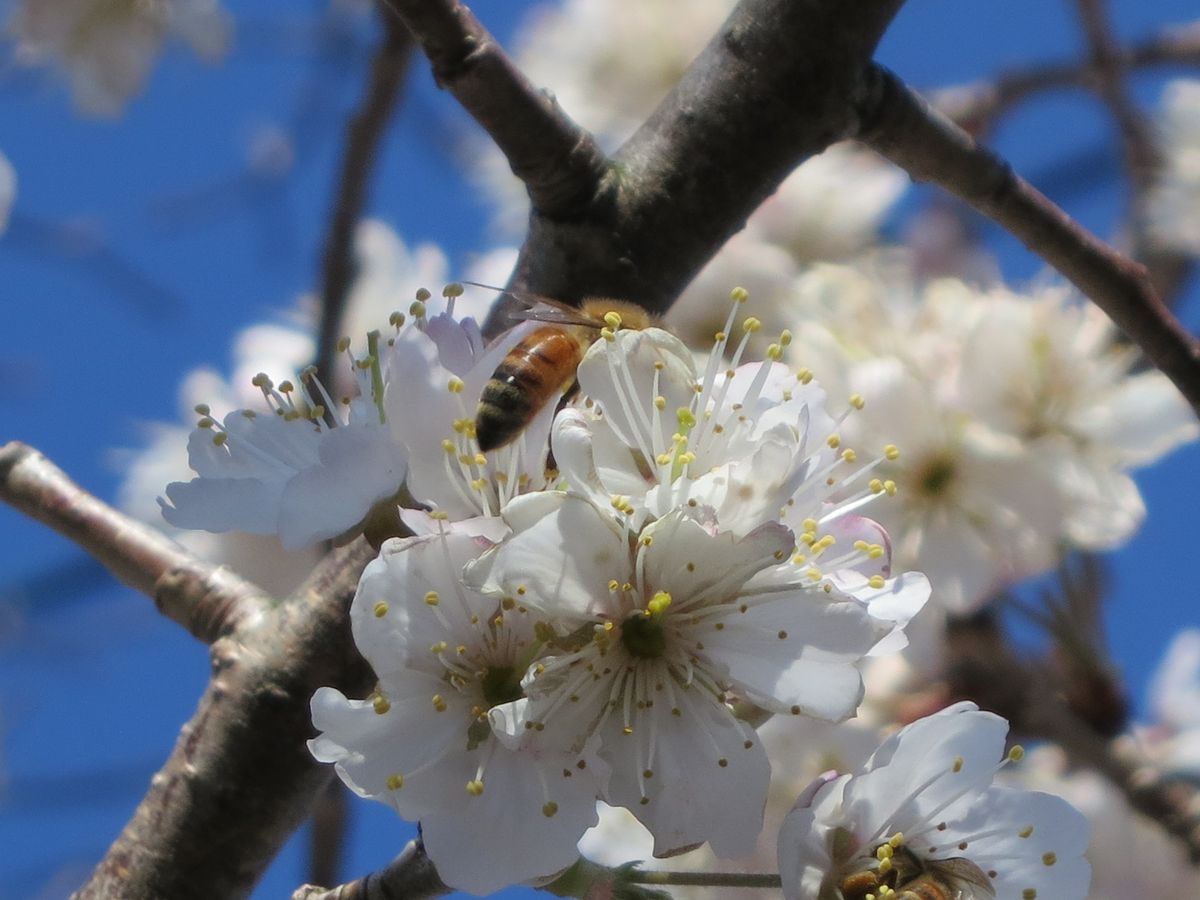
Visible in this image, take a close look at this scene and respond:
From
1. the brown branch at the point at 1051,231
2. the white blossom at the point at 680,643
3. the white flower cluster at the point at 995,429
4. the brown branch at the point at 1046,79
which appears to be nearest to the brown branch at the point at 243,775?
the white blossom at the point at 680,643

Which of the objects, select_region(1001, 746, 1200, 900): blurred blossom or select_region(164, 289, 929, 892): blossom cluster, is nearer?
select_region(164, 289, 929, 892): blossom cluster

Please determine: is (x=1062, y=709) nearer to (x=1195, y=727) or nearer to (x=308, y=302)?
(x=1195, y=727)

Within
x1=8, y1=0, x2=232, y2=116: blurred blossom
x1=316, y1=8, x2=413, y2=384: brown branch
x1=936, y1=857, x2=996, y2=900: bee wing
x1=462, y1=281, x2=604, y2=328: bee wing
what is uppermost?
x1=8, y1=0, x2=232, y2=116: blurred blossom

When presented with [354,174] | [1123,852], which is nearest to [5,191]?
[354,174]

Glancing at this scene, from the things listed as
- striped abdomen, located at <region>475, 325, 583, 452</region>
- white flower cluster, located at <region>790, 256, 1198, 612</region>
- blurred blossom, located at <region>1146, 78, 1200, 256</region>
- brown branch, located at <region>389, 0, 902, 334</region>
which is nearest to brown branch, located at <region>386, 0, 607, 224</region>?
brown branch, located at <region>389, 0, 902, 334</region>

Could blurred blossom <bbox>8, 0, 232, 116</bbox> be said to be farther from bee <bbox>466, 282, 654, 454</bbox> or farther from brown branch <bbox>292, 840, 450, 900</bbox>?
brown branch <bbox>292, 840, 450, 900</bbox>

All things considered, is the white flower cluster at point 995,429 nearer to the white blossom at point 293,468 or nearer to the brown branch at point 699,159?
the brown branch at point 699,159

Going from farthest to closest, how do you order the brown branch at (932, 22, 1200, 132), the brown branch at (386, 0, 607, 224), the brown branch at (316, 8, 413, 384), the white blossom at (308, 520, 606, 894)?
the brown branch at (932, 22, 1200, 132) → the brown branch at (316, 8, 413, 384) → the brown branch at (386, 0, 607, 224) → the white blossom at (308, 520, 606, 894)
